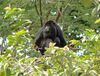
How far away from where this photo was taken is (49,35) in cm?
698

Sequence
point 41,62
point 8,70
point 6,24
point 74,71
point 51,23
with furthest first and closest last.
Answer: point 51,23, point 6,24, point 41,62, point 74,71, point 8,70

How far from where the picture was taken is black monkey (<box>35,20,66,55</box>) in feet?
22.4

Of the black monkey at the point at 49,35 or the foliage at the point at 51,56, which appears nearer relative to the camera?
the foliage at the point at 51,56

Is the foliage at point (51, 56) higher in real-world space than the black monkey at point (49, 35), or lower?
higher

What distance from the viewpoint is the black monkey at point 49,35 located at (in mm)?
6828

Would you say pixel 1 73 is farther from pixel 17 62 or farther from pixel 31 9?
pixel 31 9

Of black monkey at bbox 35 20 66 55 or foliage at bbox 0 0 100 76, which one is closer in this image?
foliage at bbox 0 0 100 76

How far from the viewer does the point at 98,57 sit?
3.37 meters

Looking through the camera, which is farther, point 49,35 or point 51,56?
point 49,35

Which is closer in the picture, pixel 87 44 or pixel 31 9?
pixel 87 44

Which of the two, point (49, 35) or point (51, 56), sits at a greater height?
point (51, 56)

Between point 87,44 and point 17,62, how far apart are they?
0.99 meters

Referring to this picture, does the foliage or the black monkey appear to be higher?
the foliage

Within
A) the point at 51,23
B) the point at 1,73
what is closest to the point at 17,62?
the point at 1,73
